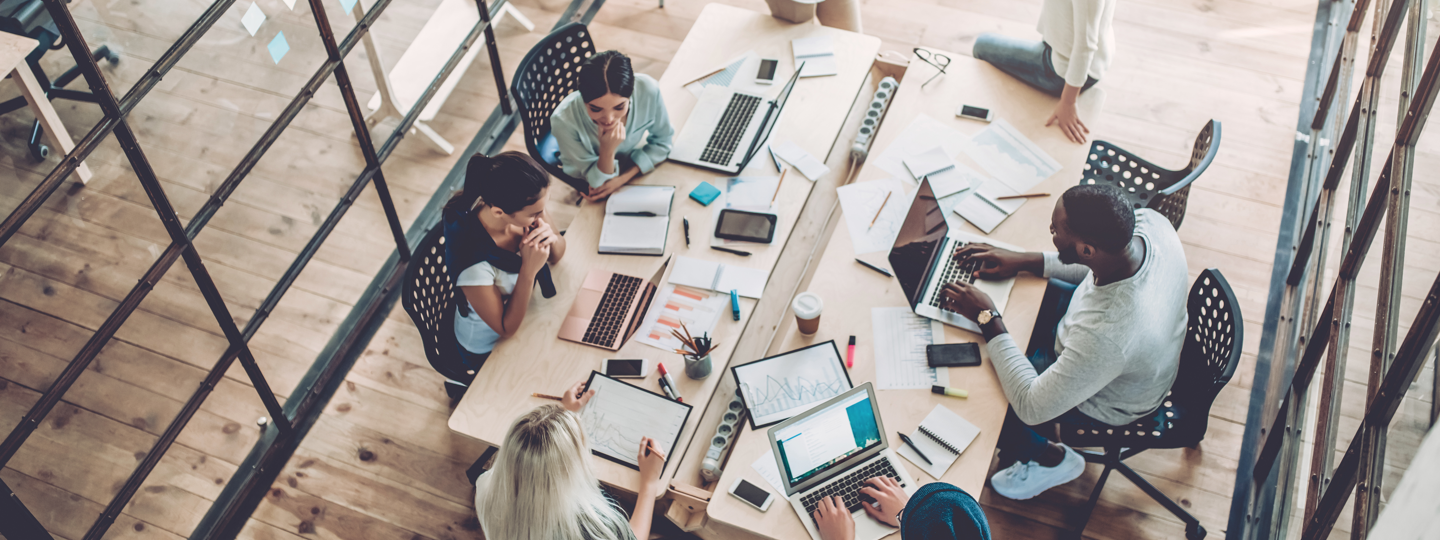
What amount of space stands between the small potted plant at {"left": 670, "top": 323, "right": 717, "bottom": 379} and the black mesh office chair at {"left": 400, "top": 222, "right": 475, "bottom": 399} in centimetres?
76

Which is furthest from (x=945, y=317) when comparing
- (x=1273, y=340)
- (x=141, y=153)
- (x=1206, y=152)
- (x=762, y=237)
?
(x=141, y=153)

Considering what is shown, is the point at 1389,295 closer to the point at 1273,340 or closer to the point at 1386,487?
the point at 1386,487

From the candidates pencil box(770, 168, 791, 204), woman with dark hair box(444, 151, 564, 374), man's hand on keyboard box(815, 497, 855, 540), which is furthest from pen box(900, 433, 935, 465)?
woman with dark hair box(444, 151, 564, 374)

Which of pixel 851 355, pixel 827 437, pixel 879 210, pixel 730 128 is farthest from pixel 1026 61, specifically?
pixel 827 437

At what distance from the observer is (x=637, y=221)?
10.4ft

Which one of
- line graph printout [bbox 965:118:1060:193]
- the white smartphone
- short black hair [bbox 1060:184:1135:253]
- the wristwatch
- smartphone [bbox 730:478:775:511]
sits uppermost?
short black hair [bbox 1060:184:1135:253]

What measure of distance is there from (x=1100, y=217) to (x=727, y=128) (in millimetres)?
1474

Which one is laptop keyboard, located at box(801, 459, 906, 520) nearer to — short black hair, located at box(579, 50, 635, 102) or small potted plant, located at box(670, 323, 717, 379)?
small potted plant, located at box(670, 323, 717, 379)

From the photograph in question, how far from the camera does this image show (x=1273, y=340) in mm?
3707

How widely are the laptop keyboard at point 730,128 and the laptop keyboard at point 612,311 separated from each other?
0.60m

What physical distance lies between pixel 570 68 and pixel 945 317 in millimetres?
1875

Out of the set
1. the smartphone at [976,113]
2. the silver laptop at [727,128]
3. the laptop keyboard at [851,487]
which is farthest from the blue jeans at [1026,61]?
the laptop keyboard at [851,487]

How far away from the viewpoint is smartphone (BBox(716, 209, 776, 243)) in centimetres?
311

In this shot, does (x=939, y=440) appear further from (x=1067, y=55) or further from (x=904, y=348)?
(x=1067, y=55)
